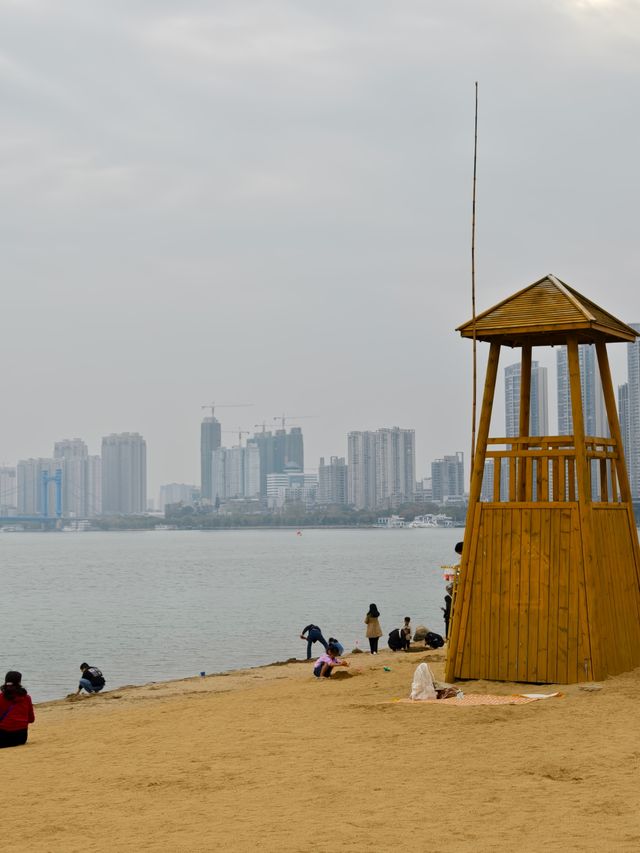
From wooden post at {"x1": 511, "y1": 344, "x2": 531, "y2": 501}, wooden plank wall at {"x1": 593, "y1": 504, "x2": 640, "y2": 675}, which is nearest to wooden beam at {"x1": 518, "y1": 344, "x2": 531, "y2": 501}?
wooden post at {"x1": 511, "y1": 344, "x2": 531, "y2": 501}

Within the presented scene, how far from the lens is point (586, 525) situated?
593 inches

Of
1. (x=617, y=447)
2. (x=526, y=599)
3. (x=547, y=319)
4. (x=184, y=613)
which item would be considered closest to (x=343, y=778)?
(x=526, y=599)

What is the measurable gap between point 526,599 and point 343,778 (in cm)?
559

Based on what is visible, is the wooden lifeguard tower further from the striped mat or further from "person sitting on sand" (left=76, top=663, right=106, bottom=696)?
"person sitting on sand" (left=76, top=663, right=106, bottom=696)

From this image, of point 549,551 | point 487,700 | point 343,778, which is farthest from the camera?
point 549,551

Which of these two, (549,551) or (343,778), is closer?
(343,778)

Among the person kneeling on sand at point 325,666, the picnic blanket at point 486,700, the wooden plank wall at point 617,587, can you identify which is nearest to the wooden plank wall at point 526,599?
the wooden plank wall at point 617,587

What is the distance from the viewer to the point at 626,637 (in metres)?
16.1

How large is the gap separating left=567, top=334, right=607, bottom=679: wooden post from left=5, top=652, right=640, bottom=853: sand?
47 cm

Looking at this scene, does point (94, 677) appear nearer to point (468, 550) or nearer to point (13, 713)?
point (13, 713)

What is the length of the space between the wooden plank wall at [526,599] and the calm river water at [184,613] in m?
16.5

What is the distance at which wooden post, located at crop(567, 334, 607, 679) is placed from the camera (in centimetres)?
1485

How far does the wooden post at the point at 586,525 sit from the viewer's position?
14.9m

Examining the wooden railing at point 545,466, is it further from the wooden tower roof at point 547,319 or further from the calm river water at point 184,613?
the calm river water at point 184,613
